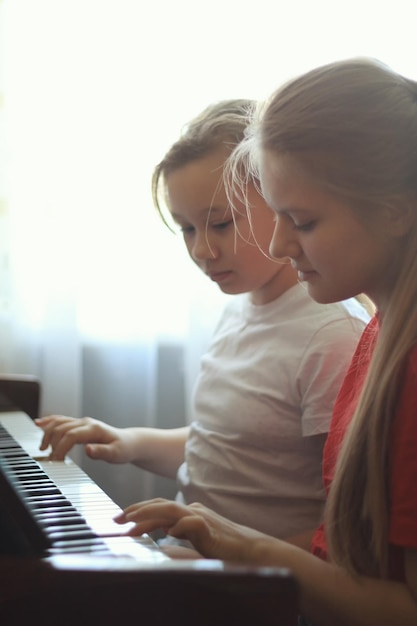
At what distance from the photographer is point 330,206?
2.74 ft

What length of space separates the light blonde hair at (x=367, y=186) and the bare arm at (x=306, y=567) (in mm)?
25

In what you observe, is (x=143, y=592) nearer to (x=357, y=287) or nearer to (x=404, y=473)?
(x=404, y=473)

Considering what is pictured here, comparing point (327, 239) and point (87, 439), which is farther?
point (87, 439)

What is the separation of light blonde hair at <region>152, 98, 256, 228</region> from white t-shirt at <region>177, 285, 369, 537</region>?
243 millimetres

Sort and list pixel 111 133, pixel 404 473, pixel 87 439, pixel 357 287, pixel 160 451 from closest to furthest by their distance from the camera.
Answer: pixel 404 473, pixel 357 287, pixel 87 439, pixel 160 451, pixel 111 133

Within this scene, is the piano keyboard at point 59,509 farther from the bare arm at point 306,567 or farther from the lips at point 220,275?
the lips at point 220,275

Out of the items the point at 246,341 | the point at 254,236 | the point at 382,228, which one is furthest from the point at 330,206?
the point at 246,341

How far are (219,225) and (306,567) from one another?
562 millimetres

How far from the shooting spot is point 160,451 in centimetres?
143

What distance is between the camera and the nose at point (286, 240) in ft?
2.87

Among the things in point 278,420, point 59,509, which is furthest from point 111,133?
point 59,509

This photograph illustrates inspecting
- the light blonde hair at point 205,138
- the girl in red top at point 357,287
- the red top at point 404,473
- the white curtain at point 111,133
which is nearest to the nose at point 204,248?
the light blonde hair at point 205,138

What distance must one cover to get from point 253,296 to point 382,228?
48 centimetres

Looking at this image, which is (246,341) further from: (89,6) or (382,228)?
(89,6)
